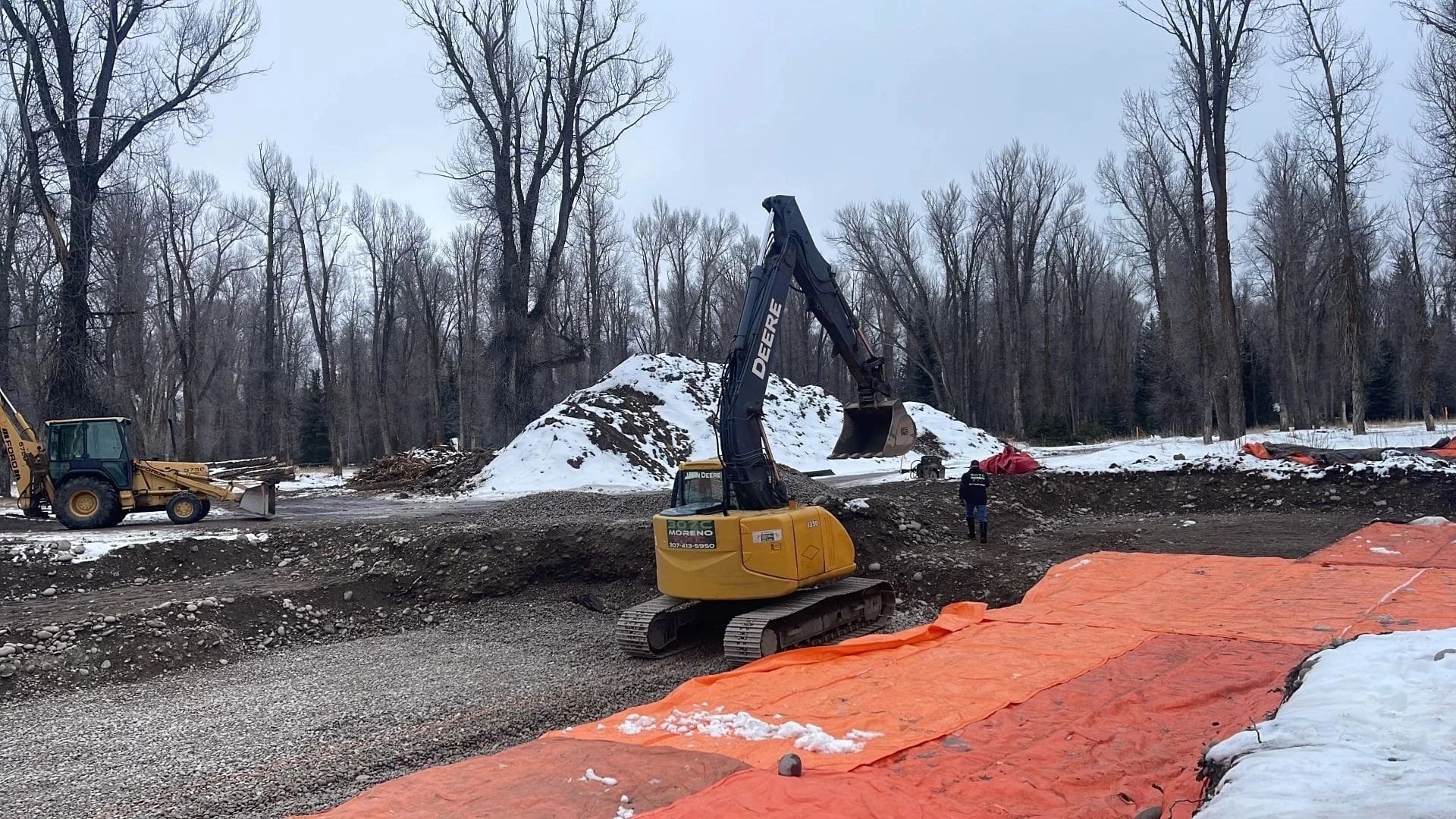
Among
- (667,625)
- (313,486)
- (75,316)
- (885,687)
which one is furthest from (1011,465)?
(313,486)

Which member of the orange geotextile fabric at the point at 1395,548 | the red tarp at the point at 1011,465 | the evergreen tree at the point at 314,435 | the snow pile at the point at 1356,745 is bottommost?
the orange geotextile fabric at the point at 1395,548

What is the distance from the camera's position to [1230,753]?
3.87 metres

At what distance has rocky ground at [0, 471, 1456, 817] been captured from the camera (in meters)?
6.42

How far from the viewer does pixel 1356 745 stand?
11.7 ft

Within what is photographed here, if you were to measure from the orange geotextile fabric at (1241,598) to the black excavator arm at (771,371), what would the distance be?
8.03 feet

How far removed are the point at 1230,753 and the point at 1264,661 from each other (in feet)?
11.4

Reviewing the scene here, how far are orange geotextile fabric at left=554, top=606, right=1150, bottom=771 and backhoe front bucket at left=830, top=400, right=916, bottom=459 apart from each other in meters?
2.47

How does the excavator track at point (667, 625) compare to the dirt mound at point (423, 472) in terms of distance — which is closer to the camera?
the excavator track at point (667, 625)

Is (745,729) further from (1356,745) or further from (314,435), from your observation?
(314,435)

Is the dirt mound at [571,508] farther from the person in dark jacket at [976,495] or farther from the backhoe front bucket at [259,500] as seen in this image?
the person in dark jacket at [976,495]

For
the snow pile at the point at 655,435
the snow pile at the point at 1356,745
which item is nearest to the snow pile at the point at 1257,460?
the snow pile at the point at 655,435

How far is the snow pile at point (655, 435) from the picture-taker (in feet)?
78.8

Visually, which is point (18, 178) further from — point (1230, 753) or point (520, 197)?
point (1230, 753)

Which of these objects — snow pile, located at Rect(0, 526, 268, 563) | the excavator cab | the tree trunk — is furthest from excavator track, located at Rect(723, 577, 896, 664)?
the tree trunk
